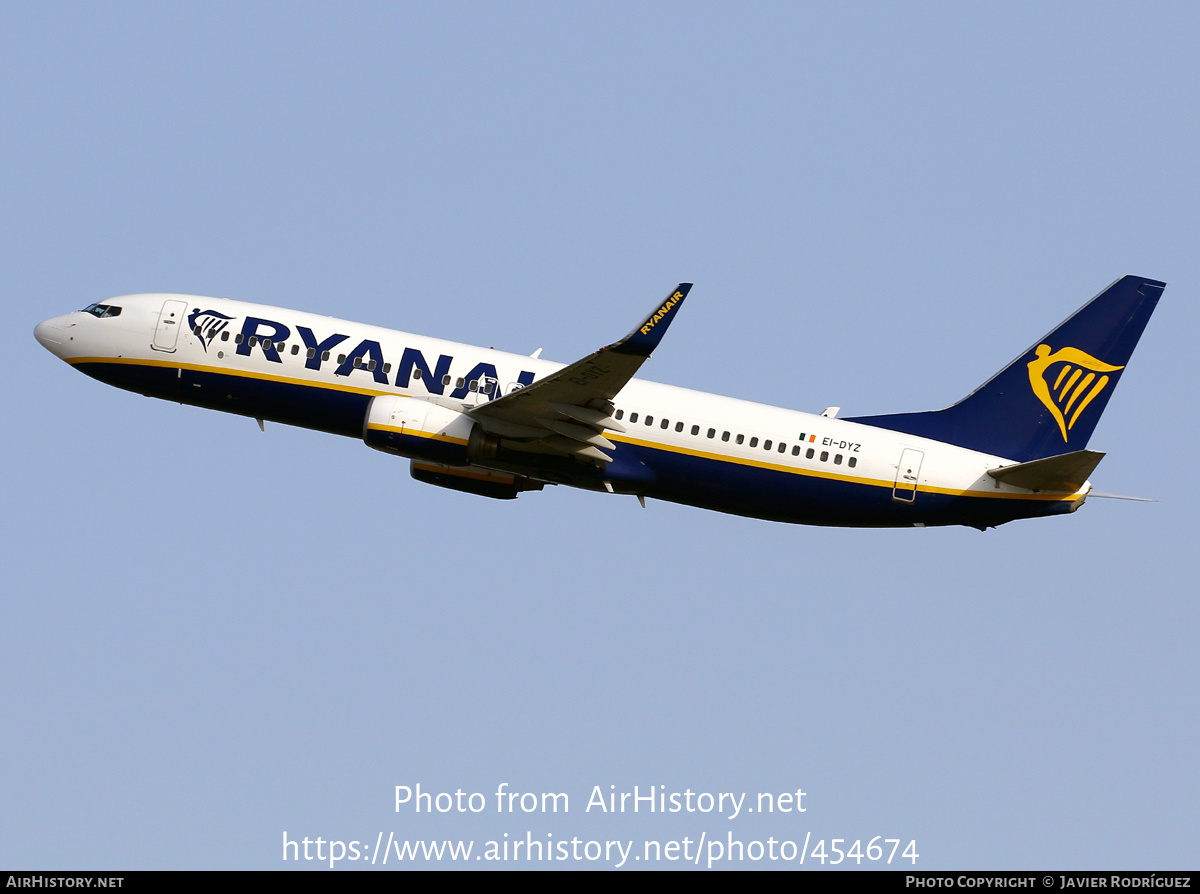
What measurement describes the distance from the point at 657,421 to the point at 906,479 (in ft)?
25.1

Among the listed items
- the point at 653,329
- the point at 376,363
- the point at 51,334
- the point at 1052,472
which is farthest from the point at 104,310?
the point at 1052,472

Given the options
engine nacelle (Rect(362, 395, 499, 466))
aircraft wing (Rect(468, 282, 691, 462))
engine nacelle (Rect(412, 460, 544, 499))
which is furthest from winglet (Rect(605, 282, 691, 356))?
engine nacelle (Rect(412, 460, 544, 499))

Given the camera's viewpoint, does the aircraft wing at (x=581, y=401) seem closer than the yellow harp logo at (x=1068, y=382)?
Yes

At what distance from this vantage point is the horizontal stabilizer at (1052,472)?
131 ft

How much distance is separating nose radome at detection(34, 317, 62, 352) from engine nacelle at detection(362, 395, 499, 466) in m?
12.3

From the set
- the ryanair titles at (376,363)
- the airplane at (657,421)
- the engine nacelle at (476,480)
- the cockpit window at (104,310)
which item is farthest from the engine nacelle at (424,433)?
the cockpit window at (104,310)

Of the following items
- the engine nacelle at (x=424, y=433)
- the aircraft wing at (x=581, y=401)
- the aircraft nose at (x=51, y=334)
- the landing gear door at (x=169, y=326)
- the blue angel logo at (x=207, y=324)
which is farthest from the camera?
the aircraft nose at (x=51, y=334)

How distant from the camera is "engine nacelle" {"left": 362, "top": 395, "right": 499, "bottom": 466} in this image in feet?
136

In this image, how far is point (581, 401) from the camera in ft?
134

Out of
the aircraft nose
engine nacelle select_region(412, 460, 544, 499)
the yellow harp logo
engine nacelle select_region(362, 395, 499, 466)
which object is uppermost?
the yellow harp logo

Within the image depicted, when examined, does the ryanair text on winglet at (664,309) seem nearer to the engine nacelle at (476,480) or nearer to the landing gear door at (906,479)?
the engine nacelle at (476,480)

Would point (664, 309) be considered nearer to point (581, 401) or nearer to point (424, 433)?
point (581, 401)

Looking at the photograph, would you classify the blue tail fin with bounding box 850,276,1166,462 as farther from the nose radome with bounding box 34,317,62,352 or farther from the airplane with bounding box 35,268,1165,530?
the nose radome with bounding box 34,317,62,352

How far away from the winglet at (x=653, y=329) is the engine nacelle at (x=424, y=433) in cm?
582
